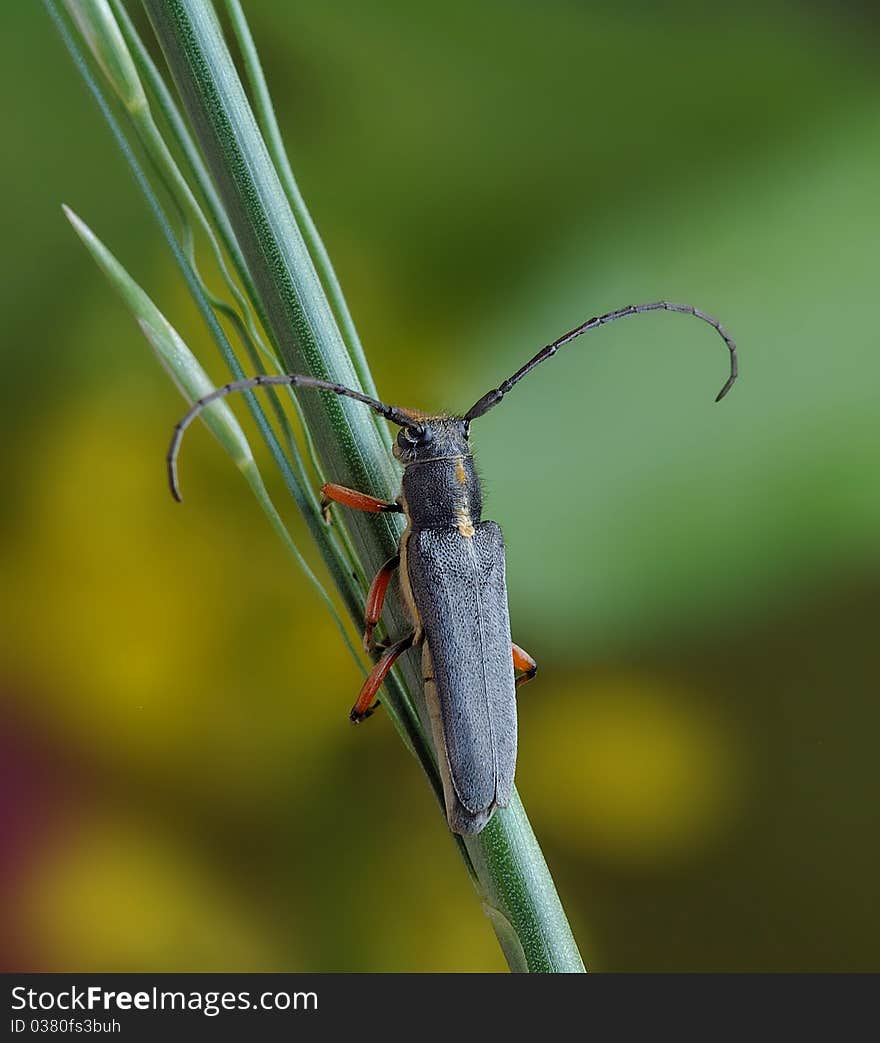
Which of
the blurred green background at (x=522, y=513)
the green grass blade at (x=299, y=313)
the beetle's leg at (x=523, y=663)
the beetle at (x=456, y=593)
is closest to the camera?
the green grass blade at (x=299, y=313)

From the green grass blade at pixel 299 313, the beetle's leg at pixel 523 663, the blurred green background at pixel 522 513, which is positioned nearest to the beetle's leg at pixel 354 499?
the green grass blade at pixel 299 313

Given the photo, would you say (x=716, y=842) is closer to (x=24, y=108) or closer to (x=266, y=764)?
(x=266, y=764)

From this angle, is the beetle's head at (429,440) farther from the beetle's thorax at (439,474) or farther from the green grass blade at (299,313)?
the green grass blade at (299,313)

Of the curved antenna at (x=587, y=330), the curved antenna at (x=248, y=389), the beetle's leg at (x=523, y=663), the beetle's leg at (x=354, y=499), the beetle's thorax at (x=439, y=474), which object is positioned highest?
the curved antenna at (x=587, y=330)

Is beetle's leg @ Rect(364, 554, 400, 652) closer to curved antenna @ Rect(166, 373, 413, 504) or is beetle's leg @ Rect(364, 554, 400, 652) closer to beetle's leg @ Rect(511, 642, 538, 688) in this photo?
curved antenna @ Rect(166, 373, 413, 504)

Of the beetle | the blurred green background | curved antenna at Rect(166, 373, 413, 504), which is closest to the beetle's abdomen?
the beetle

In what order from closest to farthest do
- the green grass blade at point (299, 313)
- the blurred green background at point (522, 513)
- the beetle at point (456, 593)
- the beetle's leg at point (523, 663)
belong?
the green grass blade at point (299, 313), the beetle at point (456, 593), the beetle's leg at point (523, 663), the blurred green background at point (522, 513)

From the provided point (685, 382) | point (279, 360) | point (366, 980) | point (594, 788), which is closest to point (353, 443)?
point (279, 360)

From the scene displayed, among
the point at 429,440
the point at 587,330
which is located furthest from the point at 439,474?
the point at 587,330
